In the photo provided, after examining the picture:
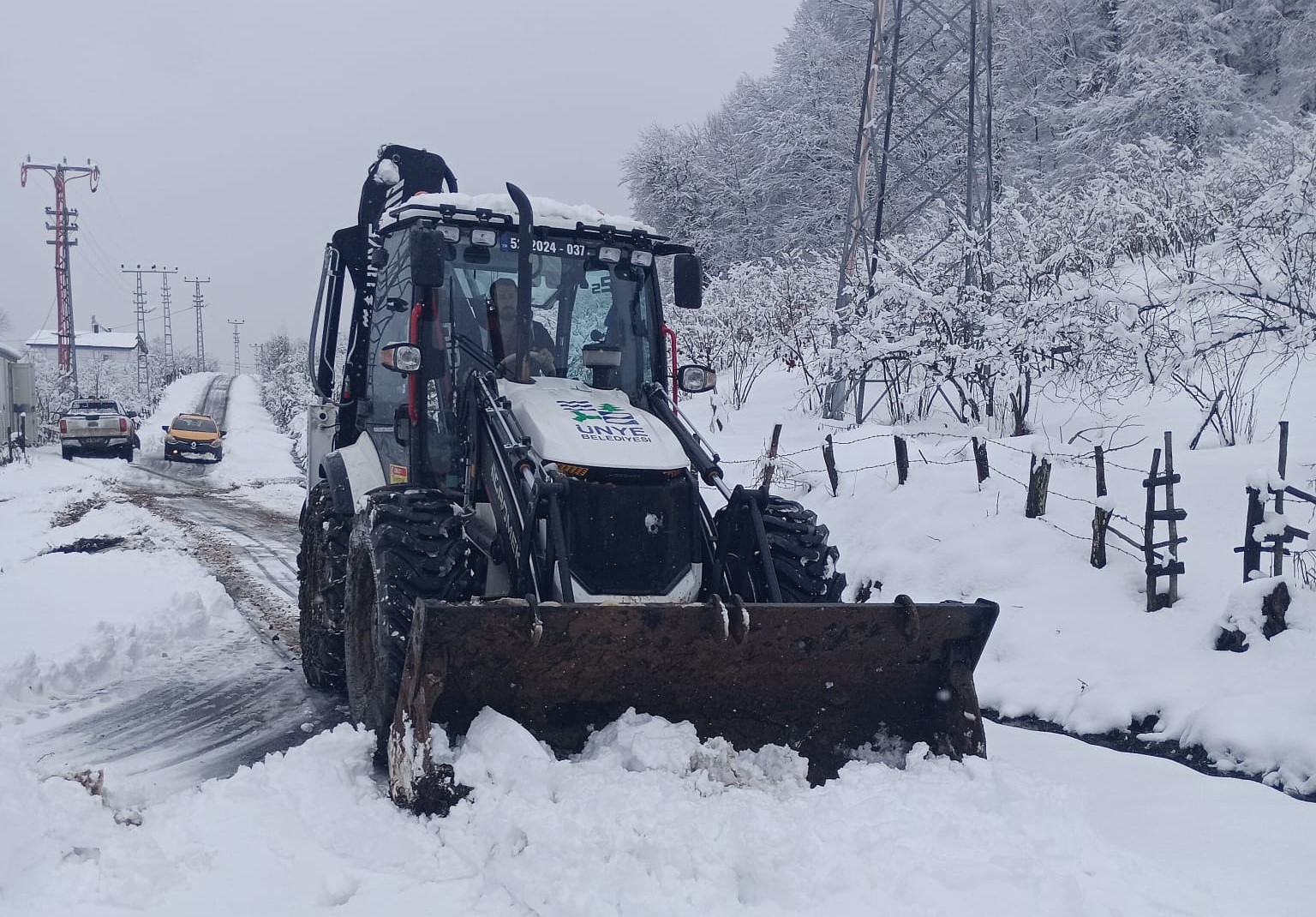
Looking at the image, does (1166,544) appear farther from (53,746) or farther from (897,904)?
(53,746)

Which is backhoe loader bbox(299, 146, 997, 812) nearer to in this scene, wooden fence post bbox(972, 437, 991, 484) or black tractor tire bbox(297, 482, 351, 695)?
black tractor tire bbox(297, 482, 351, 695)

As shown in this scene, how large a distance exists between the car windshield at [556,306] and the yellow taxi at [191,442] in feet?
86.2

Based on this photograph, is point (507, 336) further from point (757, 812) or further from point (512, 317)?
point (757, 812)

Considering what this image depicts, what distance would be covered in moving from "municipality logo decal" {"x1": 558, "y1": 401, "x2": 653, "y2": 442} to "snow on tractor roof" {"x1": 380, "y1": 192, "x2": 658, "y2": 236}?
110cm

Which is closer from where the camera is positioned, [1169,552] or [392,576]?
[392,576]

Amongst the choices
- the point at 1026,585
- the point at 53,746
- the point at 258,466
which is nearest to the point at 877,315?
the point at 1026,585

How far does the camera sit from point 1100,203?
39.8 feet

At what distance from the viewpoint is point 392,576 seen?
15.6ft

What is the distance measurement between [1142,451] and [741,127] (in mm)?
34057

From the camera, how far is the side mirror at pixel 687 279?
606 cm

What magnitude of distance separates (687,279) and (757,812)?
317 cm

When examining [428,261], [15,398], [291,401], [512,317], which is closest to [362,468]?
[512,317]

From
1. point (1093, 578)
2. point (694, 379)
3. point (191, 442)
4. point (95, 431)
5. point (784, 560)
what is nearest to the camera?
point (784, 560)

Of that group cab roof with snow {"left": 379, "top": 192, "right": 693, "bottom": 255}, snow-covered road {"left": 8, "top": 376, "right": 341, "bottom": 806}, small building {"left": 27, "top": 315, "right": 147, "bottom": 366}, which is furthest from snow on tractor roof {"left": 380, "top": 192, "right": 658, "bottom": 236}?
small building {"left": 27, "top": 315, "right": 147, "bottom": 366}
